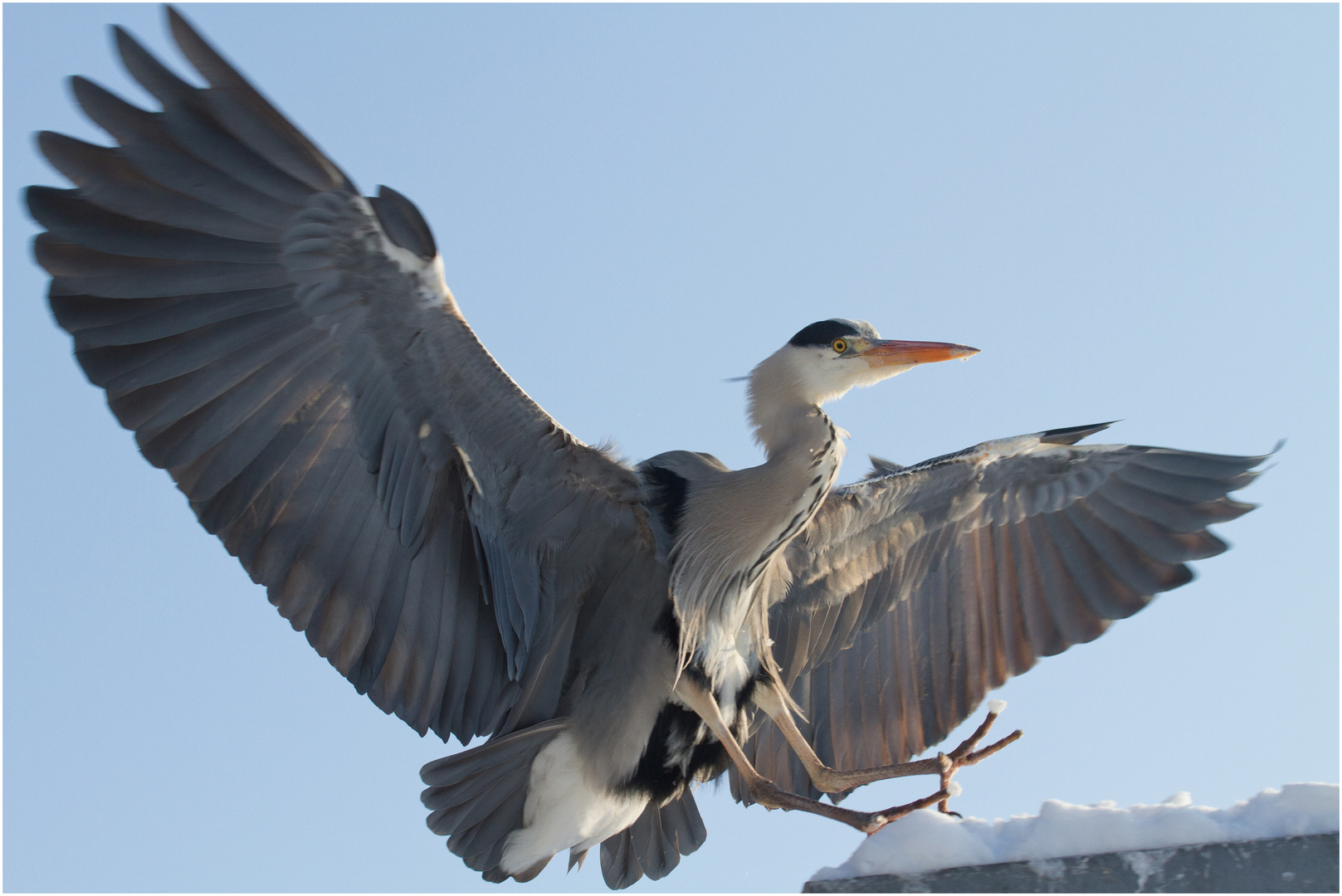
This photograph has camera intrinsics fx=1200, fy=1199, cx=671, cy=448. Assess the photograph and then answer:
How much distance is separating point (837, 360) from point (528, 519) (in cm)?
135

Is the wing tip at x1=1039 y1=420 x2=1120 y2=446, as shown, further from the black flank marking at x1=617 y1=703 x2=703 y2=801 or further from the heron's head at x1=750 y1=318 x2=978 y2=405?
the black flank marking at x1=617 y1=703 x2=703 y2=801

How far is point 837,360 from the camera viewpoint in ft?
14.5

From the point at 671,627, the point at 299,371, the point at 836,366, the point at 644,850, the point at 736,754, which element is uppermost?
the point at 299,371

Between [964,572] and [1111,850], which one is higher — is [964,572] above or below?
above

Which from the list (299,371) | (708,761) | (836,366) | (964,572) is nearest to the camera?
(299,371)

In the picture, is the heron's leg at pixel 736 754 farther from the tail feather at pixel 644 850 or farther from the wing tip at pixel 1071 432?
the wing tip at pixel 1071 432

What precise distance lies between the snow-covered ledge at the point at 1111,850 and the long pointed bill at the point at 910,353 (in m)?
1.73

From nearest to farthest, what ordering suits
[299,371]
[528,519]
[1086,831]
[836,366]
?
[1086,831]
[299,371]
[528,519]
[836,366]

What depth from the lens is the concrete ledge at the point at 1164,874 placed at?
9.96ft

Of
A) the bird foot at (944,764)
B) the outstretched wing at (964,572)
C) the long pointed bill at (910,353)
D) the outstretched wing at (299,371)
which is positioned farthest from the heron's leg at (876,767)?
the long pointed bill at (910,353)

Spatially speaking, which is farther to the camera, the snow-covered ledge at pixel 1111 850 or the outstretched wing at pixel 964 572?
the outstretched wing at pixel 964 572

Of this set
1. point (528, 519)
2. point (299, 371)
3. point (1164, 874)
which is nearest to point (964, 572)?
point (1164, 874)

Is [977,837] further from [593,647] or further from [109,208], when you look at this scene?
[109,208]

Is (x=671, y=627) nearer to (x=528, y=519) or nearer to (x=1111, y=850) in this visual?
(x=528, y=519)
